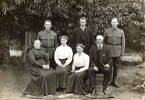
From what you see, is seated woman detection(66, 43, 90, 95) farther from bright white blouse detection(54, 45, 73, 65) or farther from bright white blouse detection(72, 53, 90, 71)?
bright white blouse detection(54, 45, 73, 65)

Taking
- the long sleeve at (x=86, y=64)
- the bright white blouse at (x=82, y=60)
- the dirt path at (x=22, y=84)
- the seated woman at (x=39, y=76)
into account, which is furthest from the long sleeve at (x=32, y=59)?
the long sleeve at (x=86, y=64)

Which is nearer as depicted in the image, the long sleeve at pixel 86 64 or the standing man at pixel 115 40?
the long sleeve at pixel 86 64

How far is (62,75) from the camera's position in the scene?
312 inches

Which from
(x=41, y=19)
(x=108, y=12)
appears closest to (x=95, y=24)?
(x=108, y=12)

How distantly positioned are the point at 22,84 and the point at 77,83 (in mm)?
1228

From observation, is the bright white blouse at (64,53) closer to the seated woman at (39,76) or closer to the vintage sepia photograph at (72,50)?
the vintage sepia photograph at (72,50)

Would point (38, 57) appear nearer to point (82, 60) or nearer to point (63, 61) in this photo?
point (63, 61)

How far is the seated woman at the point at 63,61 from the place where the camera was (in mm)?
7922

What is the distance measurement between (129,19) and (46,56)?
7.83 ft

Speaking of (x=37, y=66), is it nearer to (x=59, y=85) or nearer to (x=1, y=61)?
(x=59, y=85)

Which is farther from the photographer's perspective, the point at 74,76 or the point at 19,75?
the point at 19,75

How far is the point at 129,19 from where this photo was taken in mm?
9305

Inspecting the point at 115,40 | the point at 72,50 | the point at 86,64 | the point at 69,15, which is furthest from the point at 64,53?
the point at 69,15

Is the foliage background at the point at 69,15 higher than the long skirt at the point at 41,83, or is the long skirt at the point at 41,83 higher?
the foliage background at the point at 69,15
